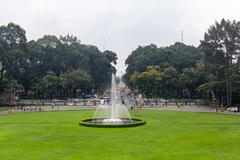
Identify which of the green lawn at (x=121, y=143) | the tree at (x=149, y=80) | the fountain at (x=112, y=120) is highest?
the tree at (x=149, y=80)

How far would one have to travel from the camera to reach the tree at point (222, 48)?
206 feet

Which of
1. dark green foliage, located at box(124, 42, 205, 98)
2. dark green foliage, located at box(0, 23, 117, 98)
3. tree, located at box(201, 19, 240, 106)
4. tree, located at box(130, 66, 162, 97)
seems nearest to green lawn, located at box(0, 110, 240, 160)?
tree, located at box(201, 19, 240, 106)

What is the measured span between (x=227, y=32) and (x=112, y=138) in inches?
1716

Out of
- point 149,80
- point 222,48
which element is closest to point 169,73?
point 149,80

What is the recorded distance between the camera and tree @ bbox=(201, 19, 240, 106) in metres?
62.7

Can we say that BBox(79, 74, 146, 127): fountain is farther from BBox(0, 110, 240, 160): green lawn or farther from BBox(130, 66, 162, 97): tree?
BBox(130, 66, 162, 97): tree

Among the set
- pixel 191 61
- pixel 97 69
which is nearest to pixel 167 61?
pixel 191 61

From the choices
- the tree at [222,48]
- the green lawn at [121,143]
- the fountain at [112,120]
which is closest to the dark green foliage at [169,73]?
the tree at [222,48]

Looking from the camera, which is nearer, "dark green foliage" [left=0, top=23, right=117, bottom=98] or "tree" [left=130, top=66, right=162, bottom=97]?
"dark green foliage" [left=0, top=23, right=117, bottom=98]

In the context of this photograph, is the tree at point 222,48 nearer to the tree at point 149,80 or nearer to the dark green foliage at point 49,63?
the tree at point 149,80

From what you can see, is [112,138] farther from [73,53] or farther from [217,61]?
[73,53]

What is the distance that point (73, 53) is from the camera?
345 feet

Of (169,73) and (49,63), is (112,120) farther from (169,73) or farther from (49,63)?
(49,63)

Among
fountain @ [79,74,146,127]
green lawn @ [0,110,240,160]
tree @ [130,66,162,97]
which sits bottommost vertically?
green lawn @ [0,110,240,160]
